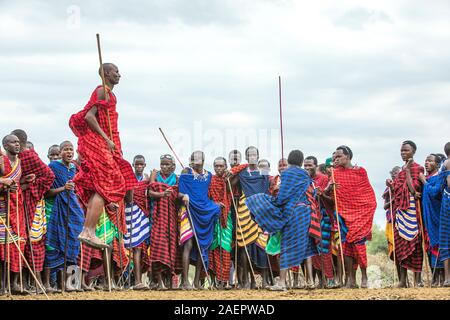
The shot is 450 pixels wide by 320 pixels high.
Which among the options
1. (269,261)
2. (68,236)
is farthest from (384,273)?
(68,236)

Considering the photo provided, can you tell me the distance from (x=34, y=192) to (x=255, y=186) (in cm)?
439

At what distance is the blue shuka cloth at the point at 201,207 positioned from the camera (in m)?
16.8

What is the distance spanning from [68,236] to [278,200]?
3.81 meters

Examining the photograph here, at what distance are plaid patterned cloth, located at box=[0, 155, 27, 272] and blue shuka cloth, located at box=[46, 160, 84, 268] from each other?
0.89 m

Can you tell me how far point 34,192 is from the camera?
14.5 m

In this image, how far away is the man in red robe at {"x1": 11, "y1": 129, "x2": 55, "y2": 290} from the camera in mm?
14383

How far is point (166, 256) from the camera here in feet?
54.9

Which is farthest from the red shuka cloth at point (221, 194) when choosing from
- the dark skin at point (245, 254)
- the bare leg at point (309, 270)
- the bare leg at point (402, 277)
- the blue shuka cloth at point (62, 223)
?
the bare leg at point (402, 277)

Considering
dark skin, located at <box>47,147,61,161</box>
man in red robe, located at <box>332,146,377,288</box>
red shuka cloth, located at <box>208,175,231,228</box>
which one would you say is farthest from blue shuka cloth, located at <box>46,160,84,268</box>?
man in red robe, located at <box>332,146,377,288</box>

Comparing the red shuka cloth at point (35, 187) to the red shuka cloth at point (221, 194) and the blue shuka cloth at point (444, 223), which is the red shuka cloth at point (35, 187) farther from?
the blue shuka cloth at point (444, 223)

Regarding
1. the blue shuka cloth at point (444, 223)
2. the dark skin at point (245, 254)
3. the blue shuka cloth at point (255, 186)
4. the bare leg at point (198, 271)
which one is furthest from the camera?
the bare leg at point (198, 271)

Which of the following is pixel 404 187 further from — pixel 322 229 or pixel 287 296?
pixel 287 296

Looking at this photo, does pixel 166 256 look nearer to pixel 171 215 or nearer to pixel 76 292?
pixel 171 215

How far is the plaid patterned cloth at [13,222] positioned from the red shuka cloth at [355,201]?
607 centimetres
